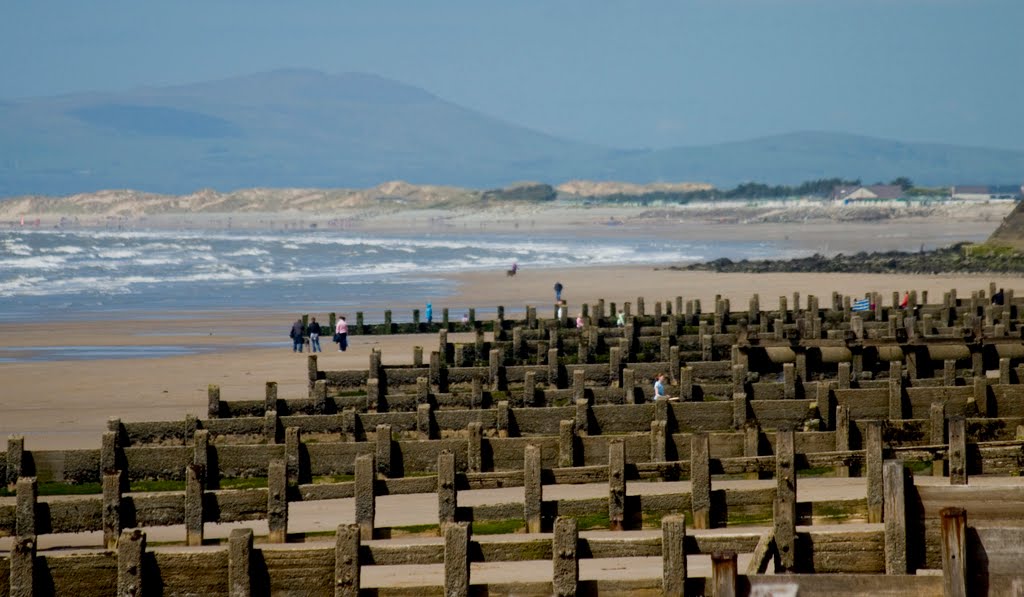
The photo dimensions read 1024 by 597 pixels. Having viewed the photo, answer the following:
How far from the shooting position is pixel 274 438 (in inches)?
641

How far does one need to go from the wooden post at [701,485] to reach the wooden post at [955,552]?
14.0 feet

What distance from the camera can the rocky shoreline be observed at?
195 feet

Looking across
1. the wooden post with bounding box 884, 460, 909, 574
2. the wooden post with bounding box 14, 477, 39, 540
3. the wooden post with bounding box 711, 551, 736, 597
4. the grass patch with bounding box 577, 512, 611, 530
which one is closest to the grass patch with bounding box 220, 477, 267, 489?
the wooden post with bounding box 14, 477, 39, 540

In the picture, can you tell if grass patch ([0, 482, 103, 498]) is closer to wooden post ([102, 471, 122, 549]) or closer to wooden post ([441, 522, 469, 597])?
wooden post ([102, 471, 122, 549])

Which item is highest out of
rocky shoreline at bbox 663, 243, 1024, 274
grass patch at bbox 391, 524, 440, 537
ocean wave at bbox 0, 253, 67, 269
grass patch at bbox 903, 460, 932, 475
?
ocean wave at bbox 0, 253, 67, 269

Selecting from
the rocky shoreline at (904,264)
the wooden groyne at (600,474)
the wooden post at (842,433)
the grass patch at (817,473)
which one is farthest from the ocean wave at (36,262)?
the wooden post at (842,433)

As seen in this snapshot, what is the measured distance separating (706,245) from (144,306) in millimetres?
53295

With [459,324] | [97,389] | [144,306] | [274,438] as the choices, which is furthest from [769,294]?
[274,438]

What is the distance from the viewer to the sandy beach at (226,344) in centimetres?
2566

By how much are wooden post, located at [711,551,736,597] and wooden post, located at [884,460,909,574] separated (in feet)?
3.31

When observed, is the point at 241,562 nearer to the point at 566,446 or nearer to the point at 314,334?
the point at 566,446

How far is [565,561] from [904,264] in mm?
57090

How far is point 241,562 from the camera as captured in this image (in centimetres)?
877

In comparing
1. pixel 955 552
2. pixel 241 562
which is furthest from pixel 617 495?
pixel 955 552
